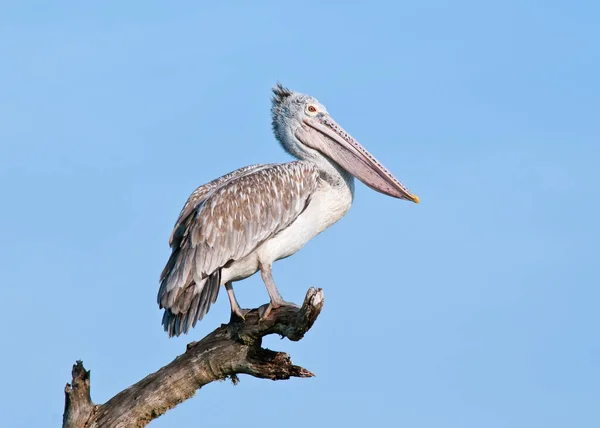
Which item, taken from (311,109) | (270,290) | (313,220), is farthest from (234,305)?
(311,109)

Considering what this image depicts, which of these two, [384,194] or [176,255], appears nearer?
[176,255]

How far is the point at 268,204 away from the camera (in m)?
12.5

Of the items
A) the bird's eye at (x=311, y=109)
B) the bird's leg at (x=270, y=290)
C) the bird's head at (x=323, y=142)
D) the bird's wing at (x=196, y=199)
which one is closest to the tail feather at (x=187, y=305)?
the bird's leg at (x=270, y=290)

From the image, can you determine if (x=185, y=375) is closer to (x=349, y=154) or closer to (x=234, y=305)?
(x=234, y=305)

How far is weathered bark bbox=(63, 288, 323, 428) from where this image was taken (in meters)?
11.1

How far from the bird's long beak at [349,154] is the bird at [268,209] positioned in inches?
0.5

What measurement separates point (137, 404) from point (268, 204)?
109 inches

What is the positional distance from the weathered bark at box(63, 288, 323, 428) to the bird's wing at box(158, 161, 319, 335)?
39 cm

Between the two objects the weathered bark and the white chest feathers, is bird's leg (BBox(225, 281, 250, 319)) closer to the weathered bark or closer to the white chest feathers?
the weathered bark

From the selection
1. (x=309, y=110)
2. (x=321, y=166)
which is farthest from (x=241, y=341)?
(x=309, y=110)

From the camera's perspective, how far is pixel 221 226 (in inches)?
479

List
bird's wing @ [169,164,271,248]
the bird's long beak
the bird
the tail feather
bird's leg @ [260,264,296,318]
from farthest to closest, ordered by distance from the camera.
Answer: the bird's long beak
bird's wing @ [169,164,271,248]
the bird
the tail feather
bird's leg @ [260,264,296,318]

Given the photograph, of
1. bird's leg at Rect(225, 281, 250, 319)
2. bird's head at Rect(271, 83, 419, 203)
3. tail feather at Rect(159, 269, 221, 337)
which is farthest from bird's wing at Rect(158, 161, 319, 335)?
bird's head at Rect(271, 83, 419, 203)

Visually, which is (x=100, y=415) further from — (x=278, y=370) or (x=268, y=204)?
(x=268, y=204)
